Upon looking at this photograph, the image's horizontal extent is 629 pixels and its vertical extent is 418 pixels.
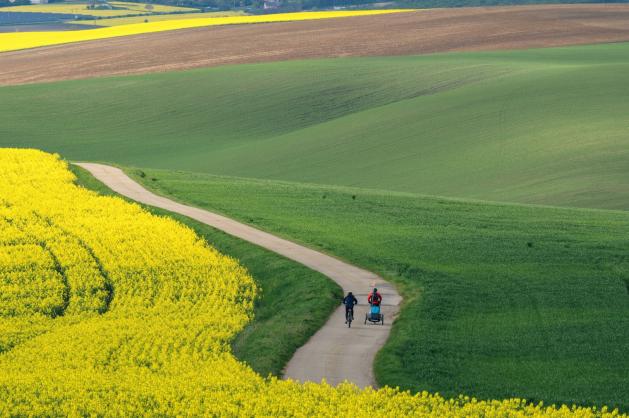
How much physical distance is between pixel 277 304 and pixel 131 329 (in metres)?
5.37

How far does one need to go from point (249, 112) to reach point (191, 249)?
150ft

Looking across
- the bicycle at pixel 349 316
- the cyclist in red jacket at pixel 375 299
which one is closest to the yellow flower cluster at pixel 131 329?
the bicycle at pixel 349 316

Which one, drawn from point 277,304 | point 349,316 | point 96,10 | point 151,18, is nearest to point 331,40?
point 151,18

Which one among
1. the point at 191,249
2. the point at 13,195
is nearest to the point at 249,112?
the point at 13,195

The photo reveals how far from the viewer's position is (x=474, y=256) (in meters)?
38.3

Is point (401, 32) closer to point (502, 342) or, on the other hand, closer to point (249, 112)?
point (249, 112)

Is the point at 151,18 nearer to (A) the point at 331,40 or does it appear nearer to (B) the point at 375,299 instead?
(A) the point at 331,40

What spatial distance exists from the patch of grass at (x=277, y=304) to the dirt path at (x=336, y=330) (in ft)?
1.29

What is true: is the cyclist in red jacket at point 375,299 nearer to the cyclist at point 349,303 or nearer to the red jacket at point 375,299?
the red jacket at point 375,299

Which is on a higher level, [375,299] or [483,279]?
[375,299]

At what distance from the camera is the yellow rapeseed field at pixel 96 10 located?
17438cm

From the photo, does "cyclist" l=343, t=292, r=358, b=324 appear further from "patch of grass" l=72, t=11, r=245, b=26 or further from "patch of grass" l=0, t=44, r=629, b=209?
"patch of grass" l=72, t=11, r=245, b=26

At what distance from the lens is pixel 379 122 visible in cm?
7550

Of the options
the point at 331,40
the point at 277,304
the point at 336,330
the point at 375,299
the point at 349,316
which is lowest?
the point at 277,304
